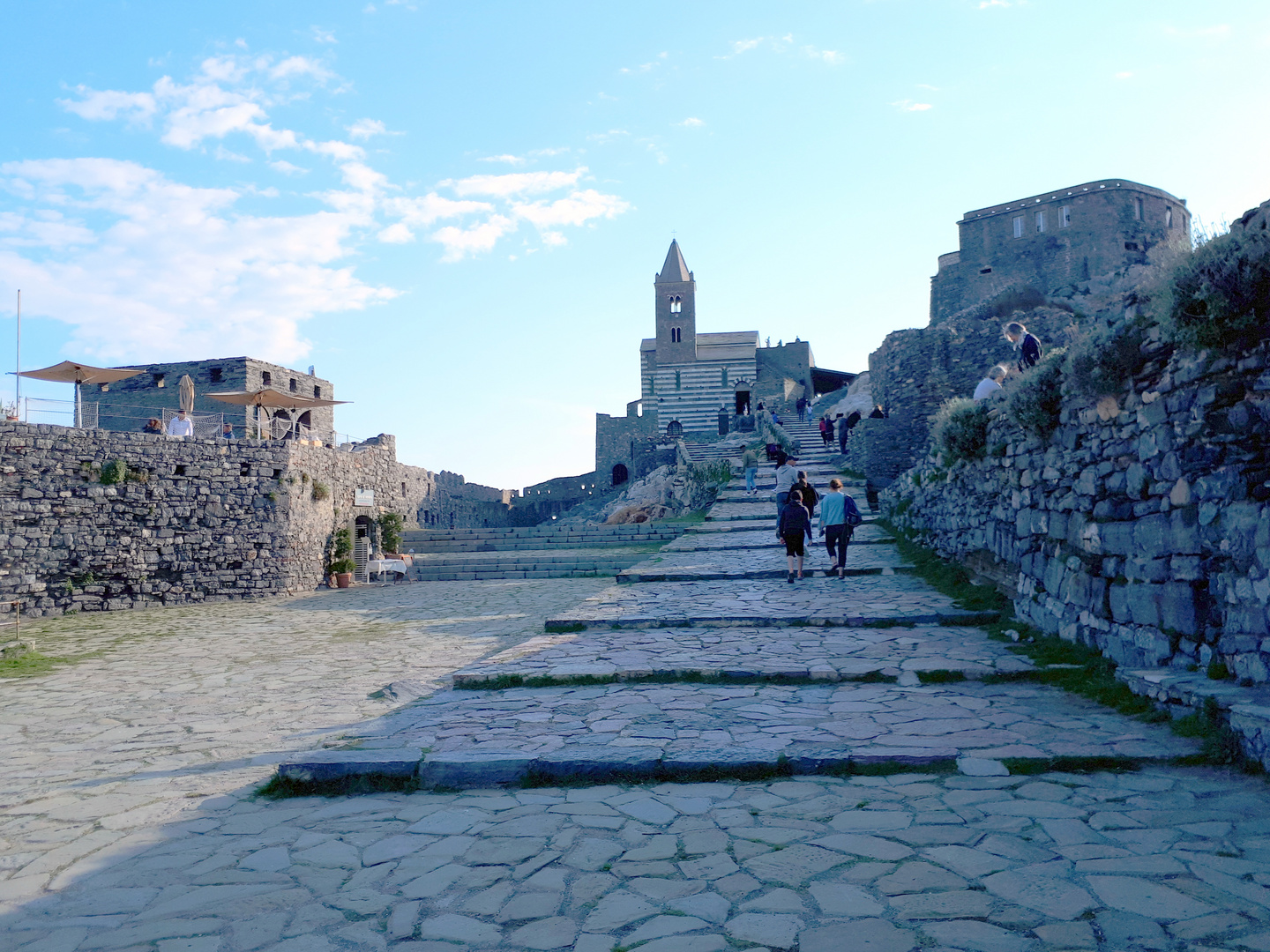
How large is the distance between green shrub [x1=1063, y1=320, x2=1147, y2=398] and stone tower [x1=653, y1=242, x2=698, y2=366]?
41.6 meters

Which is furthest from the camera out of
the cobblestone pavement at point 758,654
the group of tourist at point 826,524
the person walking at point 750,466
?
the person walking at point 750,466

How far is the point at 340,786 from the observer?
168 inches

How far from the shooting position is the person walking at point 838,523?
11242 millimetres

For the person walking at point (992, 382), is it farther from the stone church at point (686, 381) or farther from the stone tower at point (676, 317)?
the stone tower at point (676, 317)

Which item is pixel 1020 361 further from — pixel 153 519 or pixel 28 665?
pixel 153 519

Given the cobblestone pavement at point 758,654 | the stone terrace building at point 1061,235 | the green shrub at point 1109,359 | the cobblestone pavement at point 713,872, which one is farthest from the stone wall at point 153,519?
the stone terrace building at point 1061,235

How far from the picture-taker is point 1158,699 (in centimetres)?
465

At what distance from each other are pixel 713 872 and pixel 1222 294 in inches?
156

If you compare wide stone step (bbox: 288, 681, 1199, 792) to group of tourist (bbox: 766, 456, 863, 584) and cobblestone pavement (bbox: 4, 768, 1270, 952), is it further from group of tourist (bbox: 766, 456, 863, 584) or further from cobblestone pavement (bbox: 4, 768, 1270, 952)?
group of tourist (bbox: 766, 456, 863, 584)

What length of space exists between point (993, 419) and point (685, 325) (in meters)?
40.4

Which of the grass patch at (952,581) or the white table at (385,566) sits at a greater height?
the grass patch at (952,581)

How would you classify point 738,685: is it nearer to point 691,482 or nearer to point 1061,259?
point 691,482

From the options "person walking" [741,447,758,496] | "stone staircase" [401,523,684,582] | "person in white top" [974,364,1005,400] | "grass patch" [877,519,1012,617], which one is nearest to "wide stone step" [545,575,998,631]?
"grass patch" [877,519,1012,617]

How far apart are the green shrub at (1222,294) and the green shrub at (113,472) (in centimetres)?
1650
